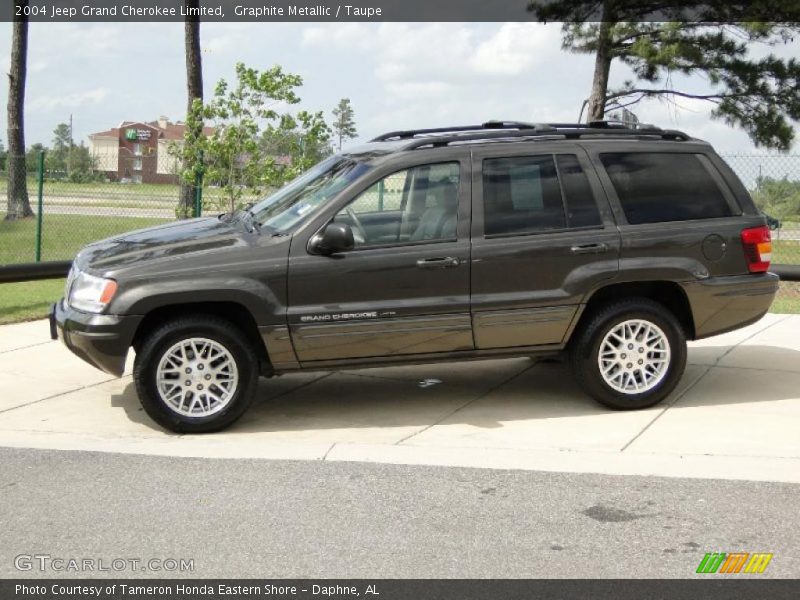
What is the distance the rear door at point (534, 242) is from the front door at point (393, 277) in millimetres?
124

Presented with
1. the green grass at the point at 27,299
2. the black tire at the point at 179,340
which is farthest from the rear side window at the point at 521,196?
the green grass at the point at 27,299

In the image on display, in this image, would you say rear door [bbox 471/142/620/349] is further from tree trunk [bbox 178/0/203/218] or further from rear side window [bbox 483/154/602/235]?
tree trunk [bbox 178/0/203/218]

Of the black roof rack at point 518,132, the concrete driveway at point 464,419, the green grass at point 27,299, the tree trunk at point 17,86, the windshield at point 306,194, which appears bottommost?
the concrete driveway at point 464,419

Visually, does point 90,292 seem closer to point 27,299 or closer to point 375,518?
point 375,518

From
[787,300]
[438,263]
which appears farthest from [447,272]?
[787,300]

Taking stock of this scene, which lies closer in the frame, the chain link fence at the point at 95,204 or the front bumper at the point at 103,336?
the front bumper at the point at 103,336

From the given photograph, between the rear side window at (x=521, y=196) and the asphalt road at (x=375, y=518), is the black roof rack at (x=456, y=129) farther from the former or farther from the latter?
the asphalt road at (x=375, y=518)

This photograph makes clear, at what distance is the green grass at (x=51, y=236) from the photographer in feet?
53.0

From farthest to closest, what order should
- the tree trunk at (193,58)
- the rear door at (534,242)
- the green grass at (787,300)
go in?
the tree trunk at (193,58) → the green grass at (787,300) → the rear door at (534,242)

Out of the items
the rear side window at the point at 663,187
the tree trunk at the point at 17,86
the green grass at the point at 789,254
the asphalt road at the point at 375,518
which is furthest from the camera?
the tree trunk at the point at 17,86

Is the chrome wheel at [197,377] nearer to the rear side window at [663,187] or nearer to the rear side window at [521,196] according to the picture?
the rear side window at [521,196]

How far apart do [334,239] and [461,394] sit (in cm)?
187

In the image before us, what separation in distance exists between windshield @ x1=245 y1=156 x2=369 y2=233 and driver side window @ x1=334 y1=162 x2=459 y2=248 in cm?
19

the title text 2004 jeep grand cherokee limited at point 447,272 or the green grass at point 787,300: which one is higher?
the title text 2004 jeep grand cherokee limited at point 447,272
